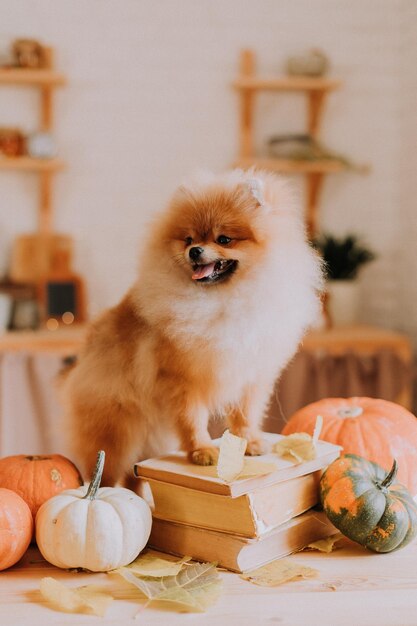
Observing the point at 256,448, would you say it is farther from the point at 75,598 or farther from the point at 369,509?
the point at 75,598

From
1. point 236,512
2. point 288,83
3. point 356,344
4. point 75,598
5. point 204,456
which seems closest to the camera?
point 75,598

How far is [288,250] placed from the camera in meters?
1.13

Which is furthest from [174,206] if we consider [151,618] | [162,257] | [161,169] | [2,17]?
[2,17]

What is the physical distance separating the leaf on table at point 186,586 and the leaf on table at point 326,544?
18cm

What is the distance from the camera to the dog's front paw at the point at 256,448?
3.63 feet

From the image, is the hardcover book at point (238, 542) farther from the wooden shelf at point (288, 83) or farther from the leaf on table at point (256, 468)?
the wooden shelf at point (288, 83)

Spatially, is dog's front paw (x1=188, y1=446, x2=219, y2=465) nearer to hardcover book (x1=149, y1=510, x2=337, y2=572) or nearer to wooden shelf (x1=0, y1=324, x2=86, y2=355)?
hardcover book (x1=149, y1=510, x2=337, y2=572)

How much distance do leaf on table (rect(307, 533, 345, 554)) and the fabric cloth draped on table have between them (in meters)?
1.86

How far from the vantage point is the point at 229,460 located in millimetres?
931

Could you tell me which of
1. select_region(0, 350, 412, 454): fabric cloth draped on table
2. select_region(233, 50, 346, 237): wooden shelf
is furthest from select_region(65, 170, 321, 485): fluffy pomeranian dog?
select_region(233, 50, 346, 237): wooden shelf

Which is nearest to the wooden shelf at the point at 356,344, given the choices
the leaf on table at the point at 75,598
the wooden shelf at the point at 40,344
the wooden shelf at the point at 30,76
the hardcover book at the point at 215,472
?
the wooden shelf at the point at 40,344

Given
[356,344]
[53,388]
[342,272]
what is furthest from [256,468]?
[342,272]

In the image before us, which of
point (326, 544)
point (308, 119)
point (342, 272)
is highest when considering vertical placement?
point (308, 119)

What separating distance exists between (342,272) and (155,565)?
2874 mm
